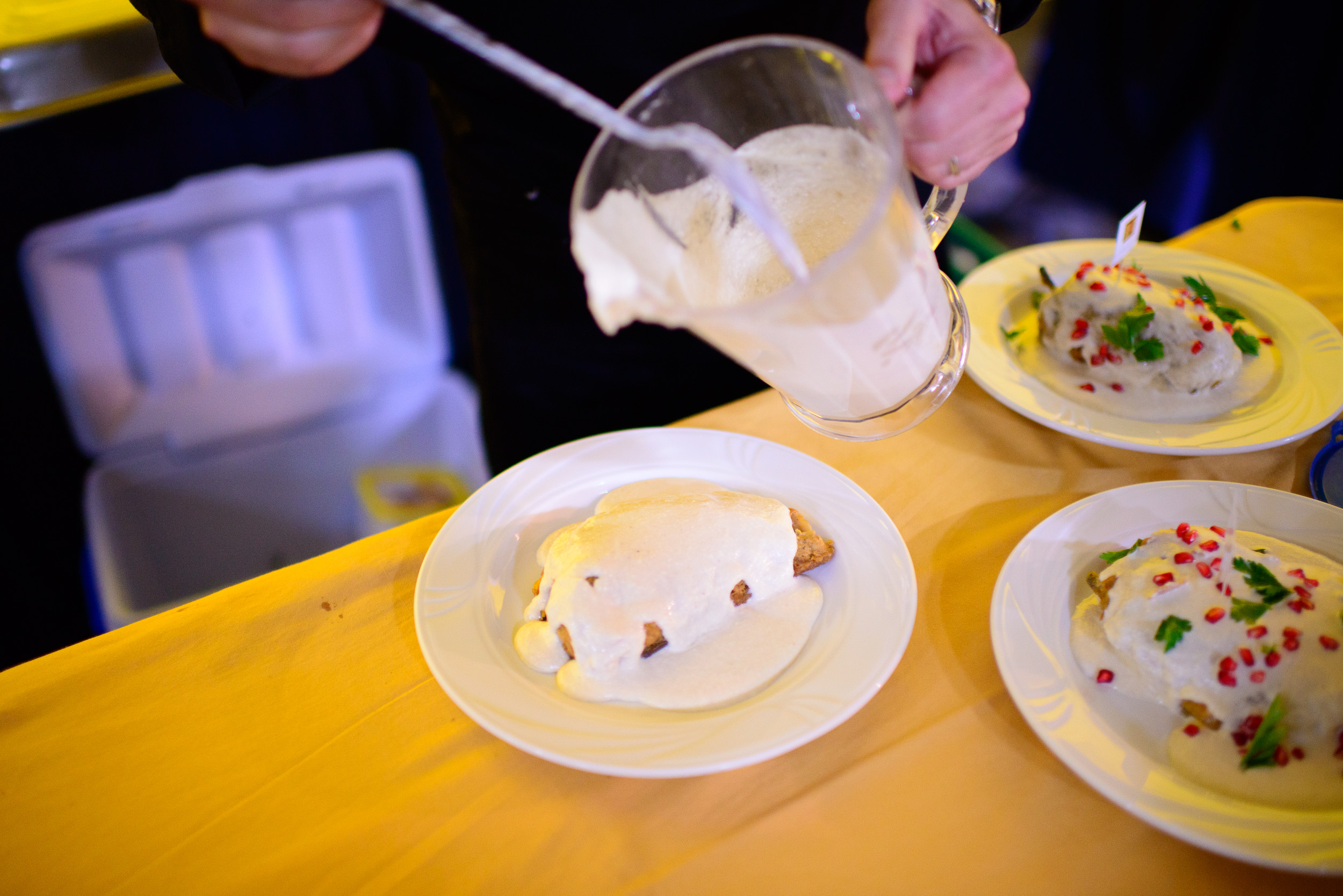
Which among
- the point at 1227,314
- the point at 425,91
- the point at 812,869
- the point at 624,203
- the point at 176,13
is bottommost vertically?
the point at 812,869

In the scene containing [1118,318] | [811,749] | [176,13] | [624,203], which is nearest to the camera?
[624,203]

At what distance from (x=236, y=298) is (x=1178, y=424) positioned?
1994 mm

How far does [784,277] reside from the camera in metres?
0.76

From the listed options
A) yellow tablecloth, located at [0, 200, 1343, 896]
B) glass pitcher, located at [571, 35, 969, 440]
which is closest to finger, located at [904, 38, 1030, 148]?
glass pitcher, located at [571, 35, 969, 440]

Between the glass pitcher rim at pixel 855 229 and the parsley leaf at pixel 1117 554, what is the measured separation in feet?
1.38

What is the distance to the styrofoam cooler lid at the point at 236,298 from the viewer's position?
1859 mm

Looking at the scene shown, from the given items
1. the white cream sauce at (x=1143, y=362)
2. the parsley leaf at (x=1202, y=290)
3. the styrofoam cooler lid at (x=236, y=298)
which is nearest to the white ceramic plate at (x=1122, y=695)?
the white cream sauce at (x=1143, y=362)

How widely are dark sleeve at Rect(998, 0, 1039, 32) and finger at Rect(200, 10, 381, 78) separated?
0.93 m

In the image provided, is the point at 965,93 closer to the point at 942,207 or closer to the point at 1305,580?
the point at 942,207

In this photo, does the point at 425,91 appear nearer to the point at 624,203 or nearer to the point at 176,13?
the point at 176,13

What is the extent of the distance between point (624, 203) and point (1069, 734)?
0.58 meters

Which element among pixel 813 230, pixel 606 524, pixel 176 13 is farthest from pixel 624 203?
pixel 176 13

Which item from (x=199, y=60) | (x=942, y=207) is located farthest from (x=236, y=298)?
(x=942, y=207)

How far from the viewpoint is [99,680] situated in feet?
2.77
